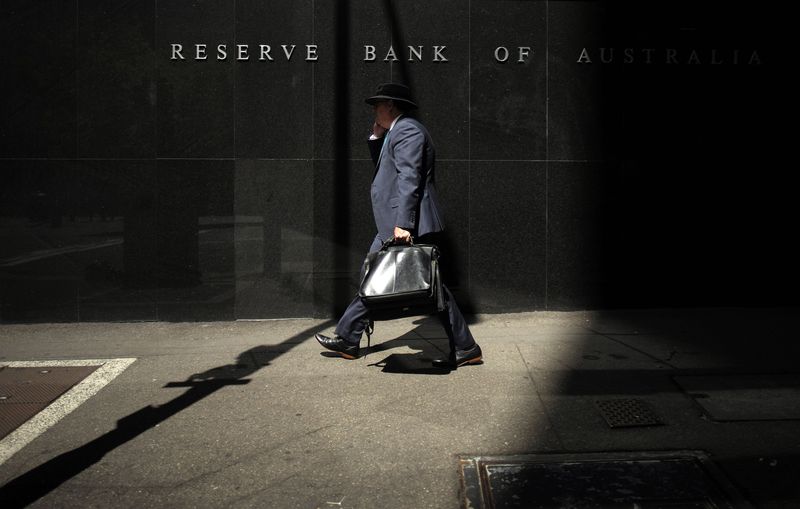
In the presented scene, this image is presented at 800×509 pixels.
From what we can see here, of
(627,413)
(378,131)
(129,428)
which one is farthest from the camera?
(378,131)

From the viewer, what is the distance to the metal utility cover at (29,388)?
457cm

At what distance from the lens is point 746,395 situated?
478 centimetres

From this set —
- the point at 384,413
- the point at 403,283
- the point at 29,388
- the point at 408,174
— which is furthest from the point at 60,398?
the point at 408,174

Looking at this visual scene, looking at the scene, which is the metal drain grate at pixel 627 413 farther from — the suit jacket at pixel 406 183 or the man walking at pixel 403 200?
the suit jacket at pixel 406 183

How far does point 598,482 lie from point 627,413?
1.08 m

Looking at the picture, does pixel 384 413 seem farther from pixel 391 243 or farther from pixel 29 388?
pixel 29 388

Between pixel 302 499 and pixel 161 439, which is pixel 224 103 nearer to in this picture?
pixel 161 439

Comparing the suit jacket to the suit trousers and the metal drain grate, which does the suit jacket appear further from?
the metal drain grate

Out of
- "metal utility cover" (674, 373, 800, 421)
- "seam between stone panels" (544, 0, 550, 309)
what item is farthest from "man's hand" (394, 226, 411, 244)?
"seam between stone panels" (544, 0, 550, 309)

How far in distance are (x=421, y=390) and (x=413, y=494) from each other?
5.19 feet

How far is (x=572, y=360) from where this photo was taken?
5.77 m

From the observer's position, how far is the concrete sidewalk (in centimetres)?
350

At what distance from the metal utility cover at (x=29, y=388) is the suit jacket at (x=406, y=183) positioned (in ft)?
8.54

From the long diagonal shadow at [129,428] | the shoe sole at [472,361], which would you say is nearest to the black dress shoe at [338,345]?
the long diagonal shadow at [129,428]
